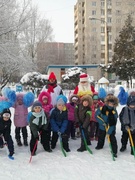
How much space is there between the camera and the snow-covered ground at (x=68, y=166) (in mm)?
3943

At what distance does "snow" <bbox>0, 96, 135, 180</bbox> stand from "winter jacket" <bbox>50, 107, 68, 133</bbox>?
0.50 meters

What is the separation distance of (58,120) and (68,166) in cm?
113

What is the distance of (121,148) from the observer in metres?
5.25

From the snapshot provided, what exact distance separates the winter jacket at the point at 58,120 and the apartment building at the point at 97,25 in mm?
47965

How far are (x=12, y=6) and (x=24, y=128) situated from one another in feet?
35.1

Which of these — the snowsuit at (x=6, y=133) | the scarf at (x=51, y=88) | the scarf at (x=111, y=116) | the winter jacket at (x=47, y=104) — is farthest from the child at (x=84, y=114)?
the snowsuit at (x=6, y=133)

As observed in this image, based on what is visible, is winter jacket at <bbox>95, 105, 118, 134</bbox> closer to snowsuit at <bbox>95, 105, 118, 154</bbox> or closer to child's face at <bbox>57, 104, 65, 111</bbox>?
snowsuit at <bbox>95, 105, 118, 154</bbox>

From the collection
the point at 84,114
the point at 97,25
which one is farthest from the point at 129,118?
the point at 97,25

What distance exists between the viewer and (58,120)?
520 cm

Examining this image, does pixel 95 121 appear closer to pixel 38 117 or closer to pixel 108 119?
pixel 108 119

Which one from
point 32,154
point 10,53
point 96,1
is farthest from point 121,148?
point 96,1

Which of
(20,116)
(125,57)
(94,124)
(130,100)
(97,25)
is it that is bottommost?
(94,124)

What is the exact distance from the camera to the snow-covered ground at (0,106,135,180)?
394 cm

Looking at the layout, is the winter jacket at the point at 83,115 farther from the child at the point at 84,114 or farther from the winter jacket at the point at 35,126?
the winter jacket at the point at 35,126
